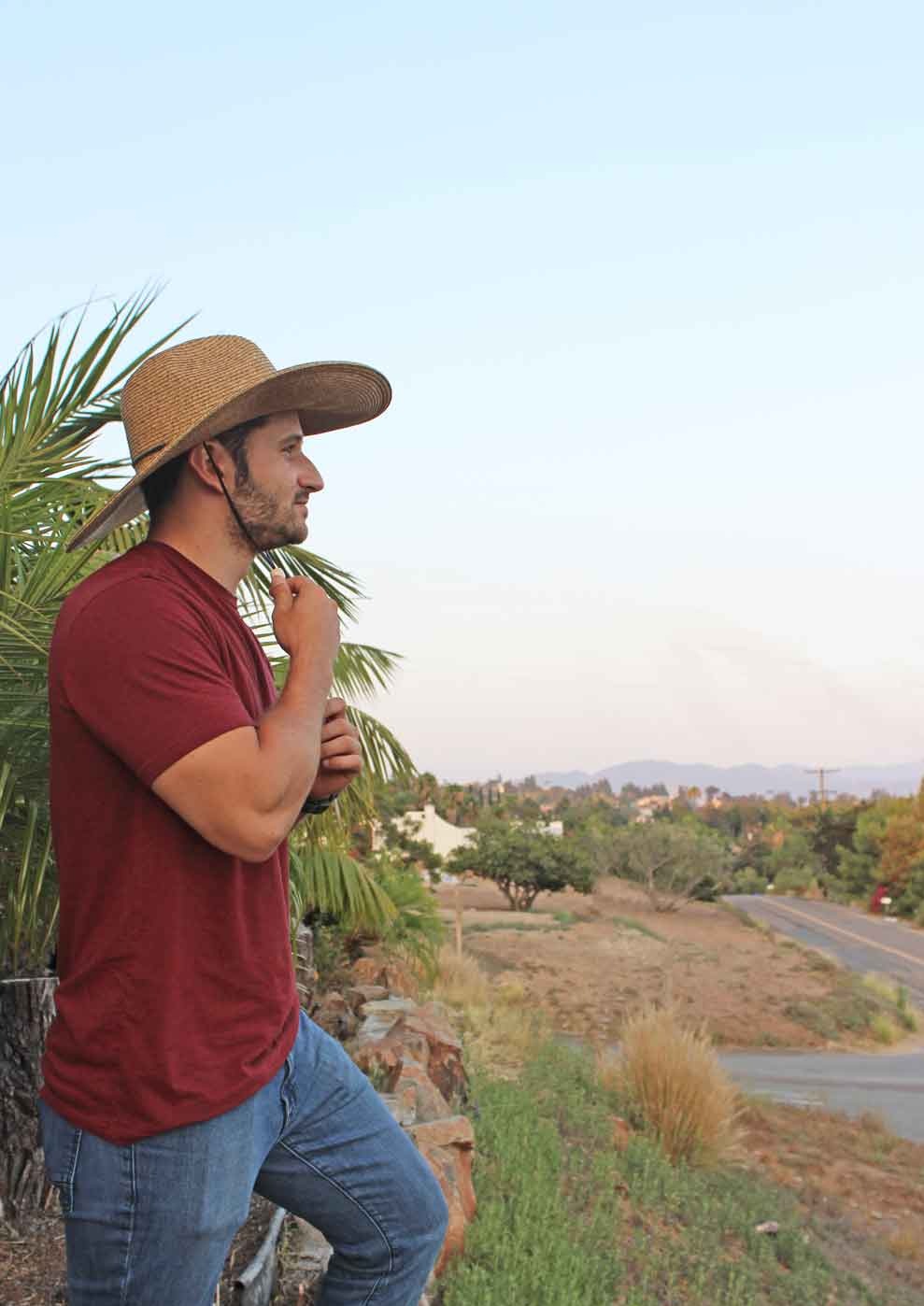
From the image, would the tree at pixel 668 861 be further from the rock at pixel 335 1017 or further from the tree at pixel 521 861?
the rock at pixel 335 1017

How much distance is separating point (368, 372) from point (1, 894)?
2.53 metres

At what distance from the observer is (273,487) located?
6.34 ft

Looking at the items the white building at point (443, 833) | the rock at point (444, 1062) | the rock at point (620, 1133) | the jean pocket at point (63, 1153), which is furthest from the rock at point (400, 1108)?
the white building at point (443, 833)

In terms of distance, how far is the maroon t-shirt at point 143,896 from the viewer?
5.38 feet

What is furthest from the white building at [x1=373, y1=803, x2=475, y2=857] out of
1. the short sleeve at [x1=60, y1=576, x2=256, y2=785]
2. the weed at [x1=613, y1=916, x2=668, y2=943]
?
the short sleeve at [x1=60, y1=576, x2=256, y2=785]

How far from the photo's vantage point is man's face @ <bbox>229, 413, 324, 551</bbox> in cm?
192

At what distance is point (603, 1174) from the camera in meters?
6.29

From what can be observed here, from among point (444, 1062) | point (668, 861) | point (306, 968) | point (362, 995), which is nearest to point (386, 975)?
point (362, 995)

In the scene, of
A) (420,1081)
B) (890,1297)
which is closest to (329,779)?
(420,1081)

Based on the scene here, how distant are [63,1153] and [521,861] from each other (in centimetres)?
4342

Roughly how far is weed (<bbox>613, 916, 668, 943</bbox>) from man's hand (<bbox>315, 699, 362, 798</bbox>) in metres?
40.0

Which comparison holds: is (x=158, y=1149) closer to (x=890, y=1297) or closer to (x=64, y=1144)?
(x=64, y=1144)

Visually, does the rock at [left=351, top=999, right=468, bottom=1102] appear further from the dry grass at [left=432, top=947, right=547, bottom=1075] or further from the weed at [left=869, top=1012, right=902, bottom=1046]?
the weed at [left=869, top=1012, right=902, bottom=1046]

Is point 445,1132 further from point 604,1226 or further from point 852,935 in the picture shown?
point 852,935
